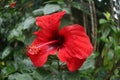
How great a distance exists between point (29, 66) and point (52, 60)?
9 centimetres

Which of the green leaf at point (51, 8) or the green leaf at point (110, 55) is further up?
the green leaf at point (51, 8)

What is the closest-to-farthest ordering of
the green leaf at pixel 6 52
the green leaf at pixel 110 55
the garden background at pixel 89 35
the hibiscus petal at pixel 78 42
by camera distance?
the hibiscus petal at pixel 78 42 < the garden background at pixel 89 35 < the green leaf at pixel 110 55 < the green leaf at pixel 6 52

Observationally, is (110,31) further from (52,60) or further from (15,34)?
(15,34)

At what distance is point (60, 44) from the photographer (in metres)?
1.13

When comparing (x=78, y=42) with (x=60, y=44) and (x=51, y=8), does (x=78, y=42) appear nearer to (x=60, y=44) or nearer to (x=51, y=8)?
(x=60, y=44)

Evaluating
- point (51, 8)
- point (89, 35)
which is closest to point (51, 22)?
point (51, 8)

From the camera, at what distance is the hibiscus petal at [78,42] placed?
40.4 inches

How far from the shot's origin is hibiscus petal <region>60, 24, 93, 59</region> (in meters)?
1.03

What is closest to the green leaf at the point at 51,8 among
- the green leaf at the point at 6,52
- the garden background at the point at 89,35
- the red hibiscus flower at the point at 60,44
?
the garden background at the point at 89,35

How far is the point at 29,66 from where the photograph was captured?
46.5 inches

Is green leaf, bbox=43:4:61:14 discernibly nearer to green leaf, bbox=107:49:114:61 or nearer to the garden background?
the garden background

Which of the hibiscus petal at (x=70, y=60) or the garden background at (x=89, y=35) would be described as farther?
the garden background at (x=89, y=35)

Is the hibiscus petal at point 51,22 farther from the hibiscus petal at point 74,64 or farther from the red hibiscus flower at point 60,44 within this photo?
the hibiscus petal at point 74,64

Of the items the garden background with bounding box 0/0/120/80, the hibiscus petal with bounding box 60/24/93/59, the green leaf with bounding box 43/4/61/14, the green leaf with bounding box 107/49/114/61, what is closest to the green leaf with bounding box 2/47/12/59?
the garden background with bounding box 0/0/120/80
